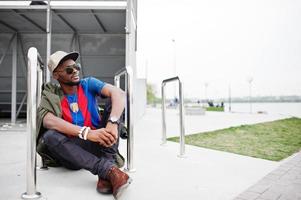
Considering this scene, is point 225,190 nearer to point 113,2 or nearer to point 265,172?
point 265,172

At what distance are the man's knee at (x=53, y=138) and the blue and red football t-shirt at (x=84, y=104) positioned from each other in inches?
9.6

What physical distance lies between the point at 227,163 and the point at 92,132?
1.73 m

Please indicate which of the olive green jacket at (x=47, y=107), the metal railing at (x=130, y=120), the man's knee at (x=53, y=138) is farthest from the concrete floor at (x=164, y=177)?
the olive green jacket at (x=47, y=107)

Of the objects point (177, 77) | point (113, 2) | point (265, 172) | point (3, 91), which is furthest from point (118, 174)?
point (3, 91)

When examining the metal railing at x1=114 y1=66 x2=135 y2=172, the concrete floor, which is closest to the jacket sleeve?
the concrete floor

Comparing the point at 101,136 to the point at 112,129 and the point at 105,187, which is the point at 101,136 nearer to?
the point at 112,129

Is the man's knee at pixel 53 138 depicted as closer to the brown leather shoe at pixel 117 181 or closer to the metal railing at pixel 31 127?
the metal railing at pixel 31 127

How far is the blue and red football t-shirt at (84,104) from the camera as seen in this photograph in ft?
7.36

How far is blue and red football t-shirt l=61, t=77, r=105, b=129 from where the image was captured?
2.24 m

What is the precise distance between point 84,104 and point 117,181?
80cm

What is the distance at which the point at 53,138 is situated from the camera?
6.53 feet

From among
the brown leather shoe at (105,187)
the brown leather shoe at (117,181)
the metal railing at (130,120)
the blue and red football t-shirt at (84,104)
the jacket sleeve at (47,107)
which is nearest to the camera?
the brown leather shoe at (117,181)

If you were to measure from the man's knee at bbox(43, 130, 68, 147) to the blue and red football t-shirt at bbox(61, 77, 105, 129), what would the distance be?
244mm

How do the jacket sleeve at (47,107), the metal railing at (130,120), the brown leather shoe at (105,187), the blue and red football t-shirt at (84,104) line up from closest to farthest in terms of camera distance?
the brown leather shoe at (105,187) → the jacket sleeve at (47,107) → the blue and red football t-shirt at (84,104) → the metal railing at (130,120)
